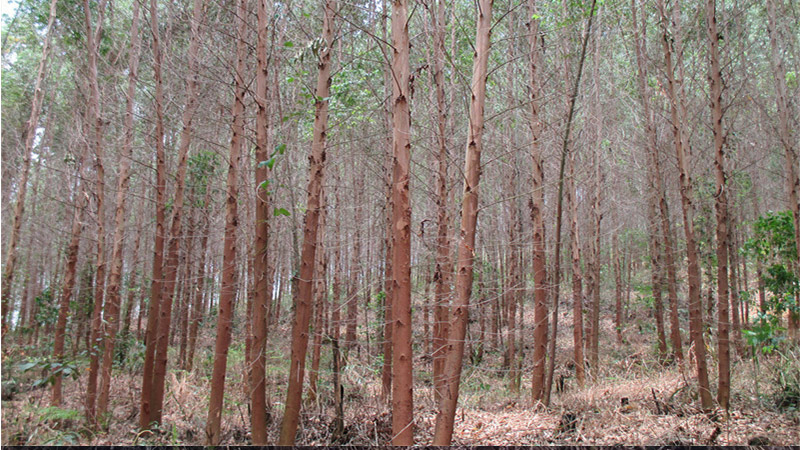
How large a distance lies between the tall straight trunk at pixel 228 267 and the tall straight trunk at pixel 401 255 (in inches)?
76.0

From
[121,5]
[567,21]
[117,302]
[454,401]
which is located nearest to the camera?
[454,401]

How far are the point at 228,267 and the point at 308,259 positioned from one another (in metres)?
1.05

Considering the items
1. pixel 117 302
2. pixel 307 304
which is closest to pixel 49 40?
pixel 117 302

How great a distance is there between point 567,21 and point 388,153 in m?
3.11

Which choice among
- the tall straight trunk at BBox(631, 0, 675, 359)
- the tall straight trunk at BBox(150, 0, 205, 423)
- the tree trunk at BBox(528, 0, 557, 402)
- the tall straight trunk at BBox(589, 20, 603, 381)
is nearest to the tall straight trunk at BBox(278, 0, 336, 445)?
the tall straight trunk at BBox(150, 0, 205, 423)

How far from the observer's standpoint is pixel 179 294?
43.6 feet

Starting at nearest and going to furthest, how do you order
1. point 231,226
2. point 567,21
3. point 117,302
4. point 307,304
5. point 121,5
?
point 307,304 < point 231,226 < point 567,21 < point 117,302 < point 121,5

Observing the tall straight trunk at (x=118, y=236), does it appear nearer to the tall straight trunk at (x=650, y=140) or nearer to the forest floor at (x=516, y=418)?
the forest floor at (x=516, y=418)

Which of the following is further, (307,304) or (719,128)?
(719,128)

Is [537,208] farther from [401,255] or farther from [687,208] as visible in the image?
[401,255]

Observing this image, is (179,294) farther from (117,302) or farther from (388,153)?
→ (388,153)

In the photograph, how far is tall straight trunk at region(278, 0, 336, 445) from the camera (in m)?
5.20

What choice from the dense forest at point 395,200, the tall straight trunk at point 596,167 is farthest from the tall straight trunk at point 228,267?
the tall straight trunk at point 596,167

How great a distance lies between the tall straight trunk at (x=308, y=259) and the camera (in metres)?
5.20
